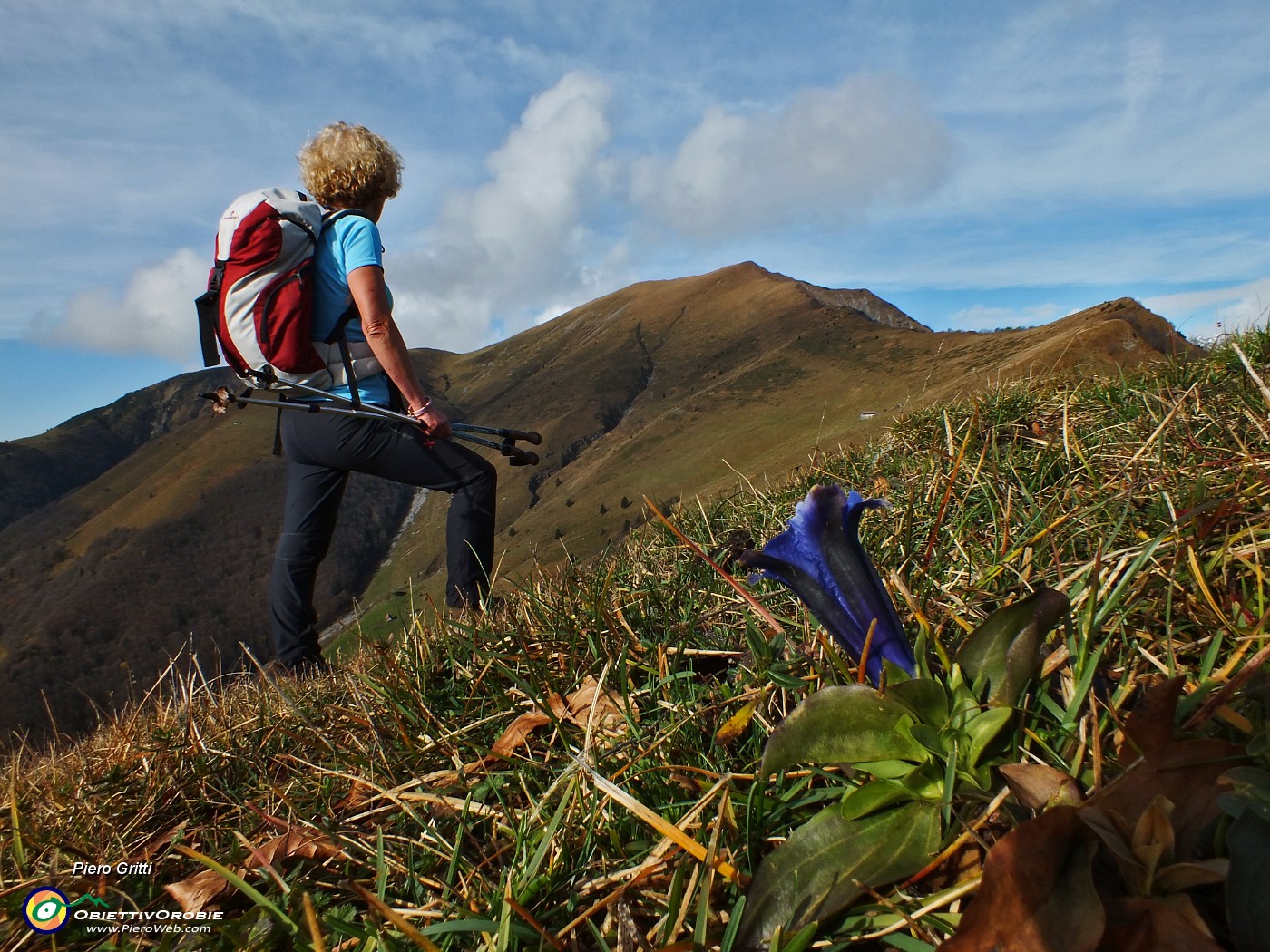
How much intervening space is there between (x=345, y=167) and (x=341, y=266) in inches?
25.1

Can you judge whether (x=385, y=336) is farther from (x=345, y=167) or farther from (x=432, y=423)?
(x=345, y=167)

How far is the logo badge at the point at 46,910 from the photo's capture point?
6.17 feet

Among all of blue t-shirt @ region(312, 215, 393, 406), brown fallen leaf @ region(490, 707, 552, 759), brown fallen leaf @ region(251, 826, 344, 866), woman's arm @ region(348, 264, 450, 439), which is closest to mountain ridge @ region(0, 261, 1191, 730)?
woman's arm @ region(348, 264, 450, 439)

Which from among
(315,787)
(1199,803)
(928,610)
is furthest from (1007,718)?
(315,787)

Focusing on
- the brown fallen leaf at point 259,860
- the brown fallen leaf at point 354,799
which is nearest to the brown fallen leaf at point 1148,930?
the brown fallen leaf at point 259,860

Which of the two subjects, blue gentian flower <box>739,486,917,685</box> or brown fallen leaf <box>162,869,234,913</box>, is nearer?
blue gentian flower <box>739,486,917,685</box>

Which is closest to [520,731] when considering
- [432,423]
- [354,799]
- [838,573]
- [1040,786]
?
[354,799]

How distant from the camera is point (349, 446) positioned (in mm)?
4488

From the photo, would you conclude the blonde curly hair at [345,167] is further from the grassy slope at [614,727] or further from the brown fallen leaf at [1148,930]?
the brown fallen leaf at [1148,930]

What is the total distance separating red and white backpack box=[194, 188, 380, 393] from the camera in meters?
4.09

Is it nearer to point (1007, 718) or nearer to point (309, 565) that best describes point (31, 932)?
point (1007, 718)

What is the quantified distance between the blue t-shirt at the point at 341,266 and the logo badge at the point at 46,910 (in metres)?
2.94

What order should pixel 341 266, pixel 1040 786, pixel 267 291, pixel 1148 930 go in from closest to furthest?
pixel 1148 930, pixel 1040 786, pixel 267 291, pixel 341 266

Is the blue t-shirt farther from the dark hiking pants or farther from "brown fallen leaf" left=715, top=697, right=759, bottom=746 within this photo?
"brown fallen leaf" left=715, top=697, right=759, bottom=746
